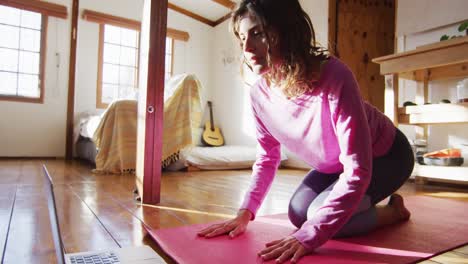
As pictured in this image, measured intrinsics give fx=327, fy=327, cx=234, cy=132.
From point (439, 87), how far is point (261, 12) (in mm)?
2085

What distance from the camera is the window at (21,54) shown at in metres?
3.60

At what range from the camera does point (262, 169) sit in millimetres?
975

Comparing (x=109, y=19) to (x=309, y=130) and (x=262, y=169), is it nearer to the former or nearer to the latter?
(x=262, y=169)

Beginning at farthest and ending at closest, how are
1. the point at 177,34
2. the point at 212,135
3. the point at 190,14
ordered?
1. the point at 190,14
2. the point at 177,34
3. the point at 212,135

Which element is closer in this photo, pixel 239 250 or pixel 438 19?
pixel 239 250

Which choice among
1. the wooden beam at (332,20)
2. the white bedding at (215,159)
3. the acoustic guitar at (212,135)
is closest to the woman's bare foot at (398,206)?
the white bedding at (215,159)

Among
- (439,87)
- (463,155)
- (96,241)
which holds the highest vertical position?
(439,87)

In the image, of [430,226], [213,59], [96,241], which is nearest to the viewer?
[96,241]

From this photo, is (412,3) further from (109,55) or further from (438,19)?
(109,55)

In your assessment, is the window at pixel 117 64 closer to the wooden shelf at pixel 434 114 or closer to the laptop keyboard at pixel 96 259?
the wooden shelf at pixel 434 114

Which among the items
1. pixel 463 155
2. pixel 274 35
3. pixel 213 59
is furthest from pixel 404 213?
pixel 213 59

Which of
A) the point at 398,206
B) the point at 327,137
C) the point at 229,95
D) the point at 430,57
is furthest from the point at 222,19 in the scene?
the point at 327,137

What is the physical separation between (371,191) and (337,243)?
195 millimetres

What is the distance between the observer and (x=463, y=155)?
6.97 ft
